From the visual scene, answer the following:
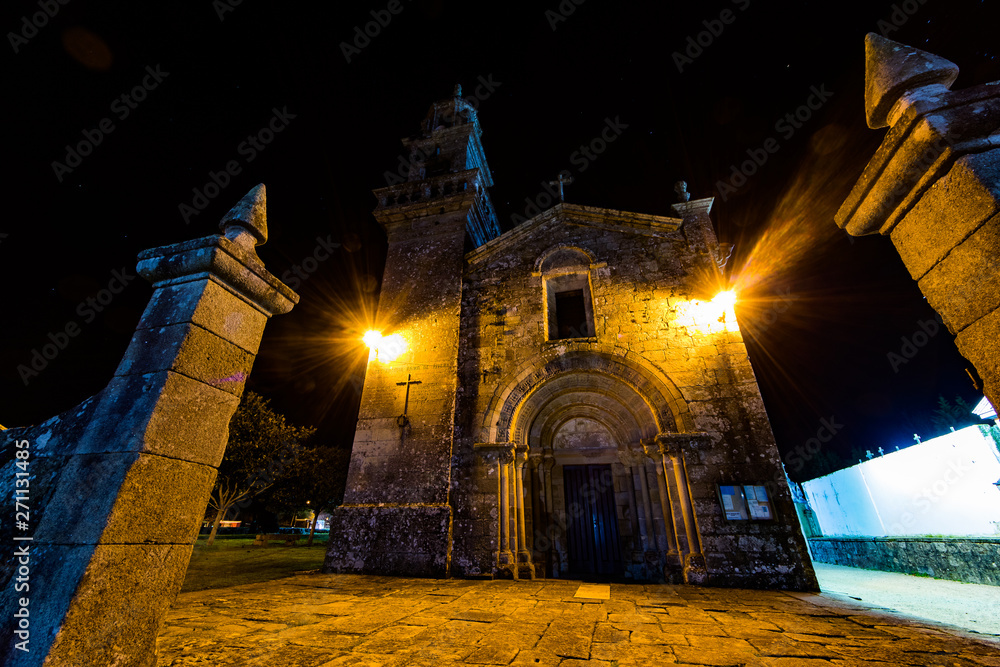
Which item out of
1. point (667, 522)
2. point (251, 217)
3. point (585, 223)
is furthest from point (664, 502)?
point (251, 217)

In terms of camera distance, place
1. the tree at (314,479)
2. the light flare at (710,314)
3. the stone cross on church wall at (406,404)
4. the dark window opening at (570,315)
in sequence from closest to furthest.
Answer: the light flare at (710,314), the stone cross on church wall at (406,404), the dark window opening at (570,315), the tree at (314,479)

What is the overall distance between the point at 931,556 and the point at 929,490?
1.50 meters

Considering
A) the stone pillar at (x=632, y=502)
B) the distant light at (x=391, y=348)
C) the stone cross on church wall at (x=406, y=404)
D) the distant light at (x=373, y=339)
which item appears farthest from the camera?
the distant light at (x=373, y=339)

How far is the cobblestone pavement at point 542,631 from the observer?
113 inches

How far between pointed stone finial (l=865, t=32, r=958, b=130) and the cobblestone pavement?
3.96 metres

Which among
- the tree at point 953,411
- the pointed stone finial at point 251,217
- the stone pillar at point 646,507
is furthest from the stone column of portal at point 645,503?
the tree at point 953,411

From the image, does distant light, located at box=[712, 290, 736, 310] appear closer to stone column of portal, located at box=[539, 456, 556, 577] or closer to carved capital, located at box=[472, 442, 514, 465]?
stone column of portal, located at box=[539, 456, 556, 577]

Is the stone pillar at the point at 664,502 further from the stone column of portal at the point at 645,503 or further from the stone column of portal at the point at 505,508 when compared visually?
the stone column of portal at the point at 505,508

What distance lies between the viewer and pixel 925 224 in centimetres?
239

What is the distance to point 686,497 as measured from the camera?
6.87 m

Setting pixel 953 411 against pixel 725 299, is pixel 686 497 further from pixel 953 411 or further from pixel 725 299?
pixel 953 411

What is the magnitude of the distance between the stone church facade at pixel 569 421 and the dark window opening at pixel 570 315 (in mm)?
41

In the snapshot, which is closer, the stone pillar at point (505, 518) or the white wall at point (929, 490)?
the stone pillar at point (505, 518)

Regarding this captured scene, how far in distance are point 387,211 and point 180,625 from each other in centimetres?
966
